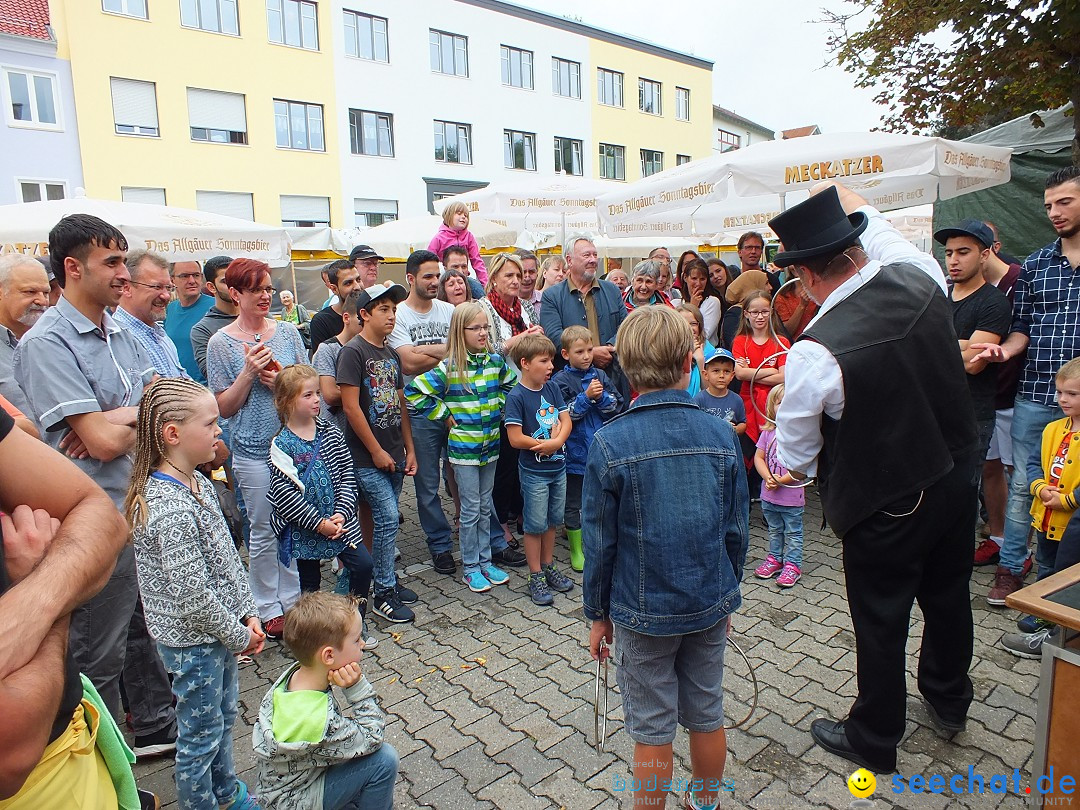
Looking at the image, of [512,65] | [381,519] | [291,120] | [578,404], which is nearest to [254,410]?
[381,519]

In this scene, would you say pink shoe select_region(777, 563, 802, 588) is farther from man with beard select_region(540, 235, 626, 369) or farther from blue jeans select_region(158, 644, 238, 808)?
blue jeans select_region(158, 644, 238, 808)

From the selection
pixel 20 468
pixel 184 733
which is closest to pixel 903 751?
pixel 184 733

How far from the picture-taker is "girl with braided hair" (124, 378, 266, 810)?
7.79 feet

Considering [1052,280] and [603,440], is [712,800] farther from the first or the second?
[1052,280]

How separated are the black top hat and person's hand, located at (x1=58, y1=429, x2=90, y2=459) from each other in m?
2.97

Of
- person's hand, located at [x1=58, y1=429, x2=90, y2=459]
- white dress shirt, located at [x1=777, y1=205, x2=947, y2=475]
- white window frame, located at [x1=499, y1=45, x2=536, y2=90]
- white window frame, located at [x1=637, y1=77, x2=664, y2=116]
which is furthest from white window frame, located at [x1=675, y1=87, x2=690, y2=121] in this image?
person's hand, located at [x1=58, y1=429, x2=90, y2=459]

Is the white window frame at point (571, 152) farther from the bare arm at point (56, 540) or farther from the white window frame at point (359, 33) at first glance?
the bare arm at point (56, 540)

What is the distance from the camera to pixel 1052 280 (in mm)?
4062

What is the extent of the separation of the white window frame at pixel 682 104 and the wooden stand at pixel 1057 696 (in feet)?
126

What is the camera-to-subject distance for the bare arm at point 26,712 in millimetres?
1058

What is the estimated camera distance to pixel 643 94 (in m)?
34.9

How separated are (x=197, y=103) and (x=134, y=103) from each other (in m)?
1.87

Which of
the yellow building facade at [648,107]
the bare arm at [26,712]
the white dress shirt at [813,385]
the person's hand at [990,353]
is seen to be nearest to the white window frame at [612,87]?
the yellow building facade at [648,107]

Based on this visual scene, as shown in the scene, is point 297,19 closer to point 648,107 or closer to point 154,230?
point 648,107
